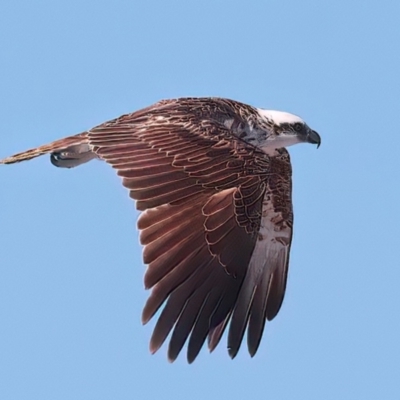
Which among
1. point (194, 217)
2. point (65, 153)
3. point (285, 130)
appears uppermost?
point (285, 130)

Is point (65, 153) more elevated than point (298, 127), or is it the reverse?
point (298, 127)

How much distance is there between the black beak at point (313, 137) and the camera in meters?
16.3

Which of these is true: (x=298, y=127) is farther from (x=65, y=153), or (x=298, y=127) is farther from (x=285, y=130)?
(x=65, y=153)

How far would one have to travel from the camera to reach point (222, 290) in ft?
42.7

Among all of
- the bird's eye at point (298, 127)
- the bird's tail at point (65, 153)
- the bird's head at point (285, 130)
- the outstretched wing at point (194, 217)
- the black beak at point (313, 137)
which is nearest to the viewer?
the outstretched wing at point (194, 217)

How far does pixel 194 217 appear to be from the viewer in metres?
13.0

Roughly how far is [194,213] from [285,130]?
336 centimetres

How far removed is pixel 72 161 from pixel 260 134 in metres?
2.25

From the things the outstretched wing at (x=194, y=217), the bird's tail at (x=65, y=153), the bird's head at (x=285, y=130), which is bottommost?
the outstretched wing at (x=194, y=217)

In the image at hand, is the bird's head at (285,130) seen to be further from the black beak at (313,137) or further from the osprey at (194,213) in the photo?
the osprey at (194,213)

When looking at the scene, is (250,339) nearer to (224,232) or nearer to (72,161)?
(224,232)

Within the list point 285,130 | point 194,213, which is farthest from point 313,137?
point 194,213

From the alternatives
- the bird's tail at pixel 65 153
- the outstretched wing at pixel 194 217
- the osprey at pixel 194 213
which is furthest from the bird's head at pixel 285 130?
the bird's tail at pixel 65 153

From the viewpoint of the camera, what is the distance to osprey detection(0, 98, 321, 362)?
12656mm
